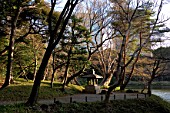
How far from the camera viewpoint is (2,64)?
19422 millimetres

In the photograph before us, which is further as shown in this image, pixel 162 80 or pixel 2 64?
pixel 162 80

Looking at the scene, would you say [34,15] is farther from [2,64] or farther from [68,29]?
[2,64]

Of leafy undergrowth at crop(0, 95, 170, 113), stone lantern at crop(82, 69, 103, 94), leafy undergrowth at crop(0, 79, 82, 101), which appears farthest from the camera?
stone lantern at crop(82, 69, 103, 94)

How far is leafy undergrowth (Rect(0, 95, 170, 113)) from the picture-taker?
10.1 metres

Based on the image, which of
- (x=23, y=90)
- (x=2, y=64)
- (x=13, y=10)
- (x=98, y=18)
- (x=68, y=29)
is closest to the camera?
(x=13, y=10)

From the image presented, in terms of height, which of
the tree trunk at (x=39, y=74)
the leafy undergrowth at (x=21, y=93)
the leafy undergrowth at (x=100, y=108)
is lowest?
the leafy undergrowth at (x=100, y=108)

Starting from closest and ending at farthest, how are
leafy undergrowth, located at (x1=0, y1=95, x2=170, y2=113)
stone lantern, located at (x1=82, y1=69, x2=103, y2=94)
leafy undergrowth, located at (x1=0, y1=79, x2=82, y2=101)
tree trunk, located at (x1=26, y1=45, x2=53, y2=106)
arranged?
leafy undergrowth, located at (x1=0, y1=95, x2=170, y2=113) → tree trunk, located at (x1=26, y1=45, x2=53, y2=106) → leafy undergrowth, located at (x1=0, y1=79, x2=82, y2=101) → stone lantern, located at (x1=82, y1=69, x2=103, y2=94)

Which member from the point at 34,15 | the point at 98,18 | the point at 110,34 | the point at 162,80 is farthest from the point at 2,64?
the point at 162,80

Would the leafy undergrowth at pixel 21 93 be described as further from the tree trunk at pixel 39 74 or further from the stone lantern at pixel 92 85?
the tree trunk at pixel 39 74

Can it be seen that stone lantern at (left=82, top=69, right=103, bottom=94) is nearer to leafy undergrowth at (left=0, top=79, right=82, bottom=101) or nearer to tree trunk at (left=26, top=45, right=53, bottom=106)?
leafy undergrowth at (left=0, top=79, right=82, bottom=101)

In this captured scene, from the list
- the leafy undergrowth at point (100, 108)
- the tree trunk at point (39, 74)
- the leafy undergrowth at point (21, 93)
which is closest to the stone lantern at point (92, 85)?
the leafy undergrowth at point (21, 93)

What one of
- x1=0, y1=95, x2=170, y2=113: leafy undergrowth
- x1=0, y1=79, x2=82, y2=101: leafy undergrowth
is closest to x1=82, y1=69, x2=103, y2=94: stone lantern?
x1=0, y1=79, x2=82, y2=101: leafy undergrowth

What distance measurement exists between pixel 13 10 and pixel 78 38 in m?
7.10

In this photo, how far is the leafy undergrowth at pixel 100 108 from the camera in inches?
399
